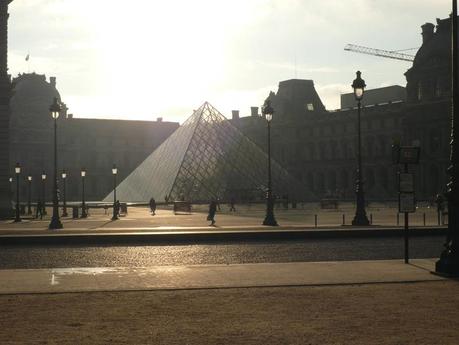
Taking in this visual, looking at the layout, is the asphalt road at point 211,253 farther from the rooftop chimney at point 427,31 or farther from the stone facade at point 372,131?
the rooftop chimney at point 427,31

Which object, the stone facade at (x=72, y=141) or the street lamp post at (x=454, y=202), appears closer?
the street lamp post at (x=454, y=202)

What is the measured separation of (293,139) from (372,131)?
15.9 metres

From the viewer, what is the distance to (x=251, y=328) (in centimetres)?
748

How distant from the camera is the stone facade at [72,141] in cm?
11006

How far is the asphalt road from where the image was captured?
1469 centimetres

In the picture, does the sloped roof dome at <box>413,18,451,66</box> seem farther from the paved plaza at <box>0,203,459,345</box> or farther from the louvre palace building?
the paved plaza at <box>0,203,459,345</box>

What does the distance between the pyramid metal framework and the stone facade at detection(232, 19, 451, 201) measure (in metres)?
6.39

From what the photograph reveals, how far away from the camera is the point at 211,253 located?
1633 cm

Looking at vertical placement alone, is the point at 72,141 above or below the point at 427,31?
below

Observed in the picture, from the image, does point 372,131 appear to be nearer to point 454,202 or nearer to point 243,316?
point 454,202

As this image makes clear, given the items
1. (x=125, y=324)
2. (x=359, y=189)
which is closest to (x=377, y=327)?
(x=125, y=324)

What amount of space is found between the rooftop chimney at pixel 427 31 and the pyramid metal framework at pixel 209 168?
31.5 meters

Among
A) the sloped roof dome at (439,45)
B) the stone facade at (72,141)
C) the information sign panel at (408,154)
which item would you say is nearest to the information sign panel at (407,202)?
the information sign panel at (408,154)

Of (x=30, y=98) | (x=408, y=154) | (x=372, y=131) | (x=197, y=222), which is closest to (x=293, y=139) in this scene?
(x=372, y=131)
